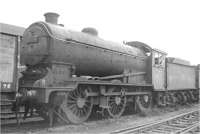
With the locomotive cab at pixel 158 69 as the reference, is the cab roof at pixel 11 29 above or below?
above

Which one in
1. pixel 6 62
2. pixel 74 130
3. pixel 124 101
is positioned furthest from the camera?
Answer: pixel 124 101

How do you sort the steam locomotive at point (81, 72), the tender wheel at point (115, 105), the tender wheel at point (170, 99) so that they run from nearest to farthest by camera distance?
the steam locomotive at point (81, 72) → the tender wheel at point (115, 105) → the tender wheel at point (170, 99)

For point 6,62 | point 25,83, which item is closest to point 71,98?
point 25,83

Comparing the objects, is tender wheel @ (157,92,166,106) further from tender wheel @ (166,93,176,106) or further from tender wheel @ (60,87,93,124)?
tender wheel @ (60,87,93,124)

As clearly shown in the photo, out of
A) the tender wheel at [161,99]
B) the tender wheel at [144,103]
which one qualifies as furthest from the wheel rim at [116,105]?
the tender wheel at [161,99]

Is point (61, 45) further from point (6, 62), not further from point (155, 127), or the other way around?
point (155, 127)

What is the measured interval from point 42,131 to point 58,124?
119cm

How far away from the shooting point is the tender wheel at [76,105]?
26.9 feet

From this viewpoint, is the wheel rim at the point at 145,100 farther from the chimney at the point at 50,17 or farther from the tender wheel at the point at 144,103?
the chimney at the point at 50,17

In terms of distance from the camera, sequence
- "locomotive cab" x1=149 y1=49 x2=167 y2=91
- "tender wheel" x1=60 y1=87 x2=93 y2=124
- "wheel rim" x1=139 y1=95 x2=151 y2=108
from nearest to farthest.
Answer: "tender wheel" x1=60 y1=87 x2=93 y2=124, "wheel rim" x1=139 y1=95 x2=151 y2=108, "locomotive cab" x1=149 y1=49 x2=167 y2=91

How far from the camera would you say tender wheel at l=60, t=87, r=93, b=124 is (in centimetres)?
820

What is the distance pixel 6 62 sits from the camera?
694 cm

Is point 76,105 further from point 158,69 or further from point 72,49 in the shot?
point 158,69

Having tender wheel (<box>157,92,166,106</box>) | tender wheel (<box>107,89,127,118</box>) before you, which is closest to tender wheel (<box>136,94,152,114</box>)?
tender wheel (<box>157,92,166,106</box>)
